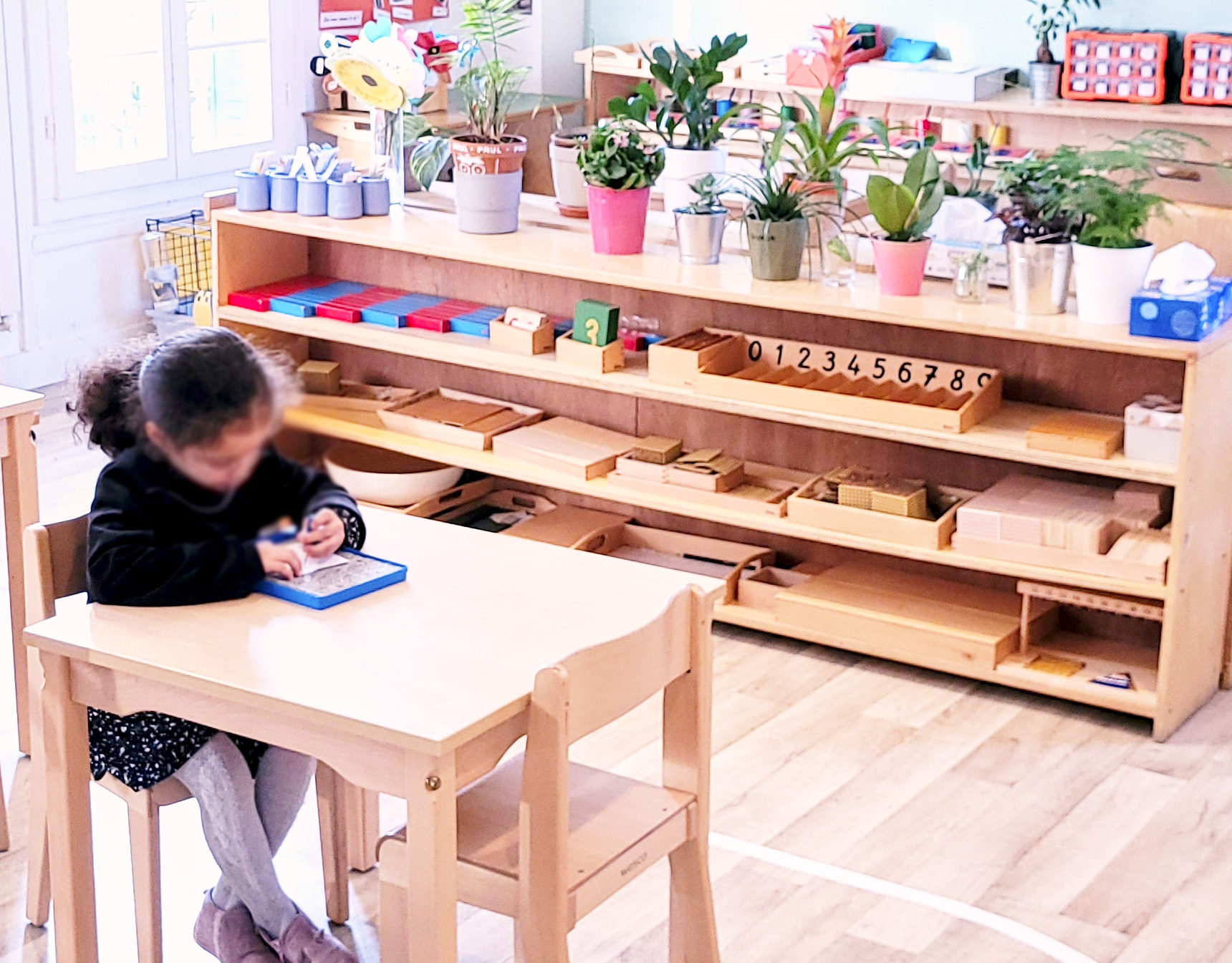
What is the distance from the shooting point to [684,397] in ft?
10.8

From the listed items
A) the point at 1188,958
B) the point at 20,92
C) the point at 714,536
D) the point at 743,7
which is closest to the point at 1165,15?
the point at 743,7

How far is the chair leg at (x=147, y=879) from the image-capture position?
80.3 inches

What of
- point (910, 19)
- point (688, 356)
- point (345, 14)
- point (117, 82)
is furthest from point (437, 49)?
point (688, 356)

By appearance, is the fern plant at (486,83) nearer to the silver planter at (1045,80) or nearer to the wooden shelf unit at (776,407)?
the wooden shelf unit at (776,407)

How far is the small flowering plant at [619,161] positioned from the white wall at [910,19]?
3.04 meters

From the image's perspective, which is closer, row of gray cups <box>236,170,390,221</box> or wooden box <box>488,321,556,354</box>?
wooden box <box>488,321,556,354</box>

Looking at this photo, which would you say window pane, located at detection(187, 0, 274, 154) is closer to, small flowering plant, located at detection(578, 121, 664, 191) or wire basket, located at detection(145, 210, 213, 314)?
wire basket, located at detection(145, 210, 213, 314)

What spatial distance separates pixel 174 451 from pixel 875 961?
6.61 ft

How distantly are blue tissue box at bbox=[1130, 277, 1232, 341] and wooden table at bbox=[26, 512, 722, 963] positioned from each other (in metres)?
1.14

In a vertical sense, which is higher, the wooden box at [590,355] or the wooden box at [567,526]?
the wooden box at [590,355]

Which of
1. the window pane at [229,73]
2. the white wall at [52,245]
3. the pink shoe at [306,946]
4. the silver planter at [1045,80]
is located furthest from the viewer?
the silver planter at [1045,80]

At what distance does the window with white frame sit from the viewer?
505 cm

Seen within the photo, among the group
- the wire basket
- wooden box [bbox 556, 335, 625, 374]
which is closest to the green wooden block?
wooden box [bbox 556, 335, 625, 374]

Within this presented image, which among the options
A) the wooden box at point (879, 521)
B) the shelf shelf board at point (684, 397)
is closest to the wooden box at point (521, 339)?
the shelf shelf board at point (684, 397)
